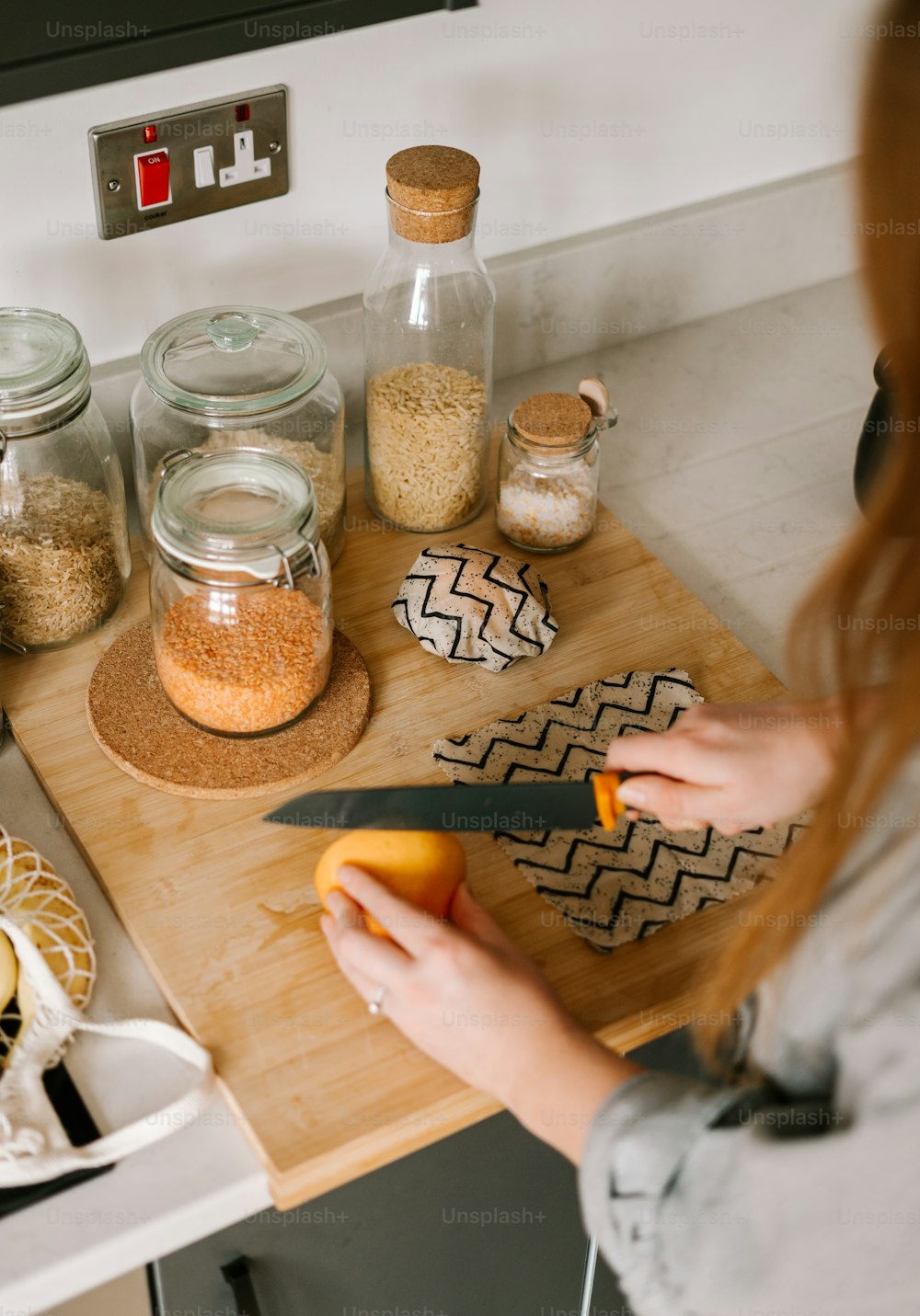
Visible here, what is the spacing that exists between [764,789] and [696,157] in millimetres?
794

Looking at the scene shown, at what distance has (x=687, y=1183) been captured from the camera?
2.03 feet

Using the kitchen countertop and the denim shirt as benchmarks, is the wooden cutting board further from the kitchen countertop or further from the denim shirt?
the denim shirt

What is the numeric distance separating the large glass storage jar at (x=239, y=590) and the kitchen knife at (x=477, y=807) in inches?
4.1

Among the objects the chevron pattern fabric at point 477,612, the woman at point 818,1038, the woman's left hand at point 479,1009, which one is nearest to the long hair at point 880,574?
the woman at point 818,1038

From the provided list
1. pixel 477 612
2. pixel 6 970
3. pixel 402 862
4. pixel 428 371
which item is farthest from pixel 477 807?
pixel 428 371

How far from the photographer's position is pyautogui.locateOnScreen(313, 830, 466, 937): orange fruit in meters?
0.78

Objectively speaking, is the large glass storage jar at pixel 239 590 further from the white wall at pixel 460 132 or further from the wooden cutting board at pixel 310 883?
the white wall at pixel 460 132

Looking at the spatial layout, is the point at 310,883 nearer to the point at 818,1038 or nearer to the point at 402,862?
the point at 402,862

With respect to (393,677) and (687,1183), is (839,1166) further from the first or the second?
(393,677)

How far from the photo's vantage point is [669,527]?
1.17 meters

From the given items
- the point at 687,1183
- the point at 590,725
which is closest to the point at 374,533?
the point at 590,725

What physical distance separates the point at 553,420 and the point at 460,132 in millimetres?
323

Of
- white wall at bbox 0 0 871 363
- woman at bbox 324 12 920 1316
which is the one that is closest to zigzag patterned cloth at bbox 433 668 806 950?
woman at bbox 324 12 920 1316

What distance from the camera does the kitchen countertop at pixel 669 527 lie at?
0.69 metres
